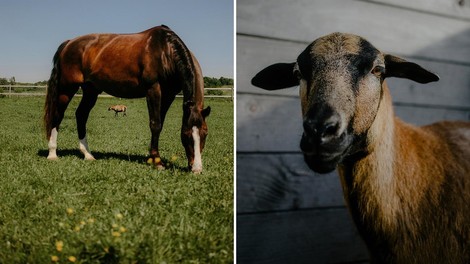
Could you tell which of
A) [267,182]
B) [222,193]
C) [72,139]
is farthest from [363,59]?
[72,139]

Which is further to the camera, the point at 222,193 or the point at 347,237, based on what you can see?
the point at 347,237

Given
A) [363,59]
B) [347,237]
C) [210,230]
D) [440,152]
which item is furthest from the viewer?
[347,237]

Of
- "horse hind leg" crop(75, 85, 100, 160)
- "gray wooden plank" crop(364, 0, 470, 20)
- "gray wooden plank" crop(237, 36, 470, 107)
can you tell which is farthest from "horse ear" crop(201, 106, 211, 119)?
"gray wooden plank" crop(364, 0, 470, 20)

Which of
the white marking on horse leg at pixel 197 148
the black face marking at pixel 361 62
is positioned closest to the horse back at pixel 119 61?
the white marking on horse leg at pixel 197 148

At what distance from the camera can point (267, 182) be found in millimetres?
2127

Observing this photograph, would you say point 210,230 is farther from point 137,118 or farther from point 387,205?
point 387,205

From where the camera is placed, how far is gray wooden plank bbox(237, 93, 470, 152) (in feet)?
6.76

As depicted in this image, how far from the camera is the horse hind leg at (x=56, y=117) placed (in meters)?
2.12

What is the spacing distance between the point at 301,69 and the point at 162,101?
2.41 ft

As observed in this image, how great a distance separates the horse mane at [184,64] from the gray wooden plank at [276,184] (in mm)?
378

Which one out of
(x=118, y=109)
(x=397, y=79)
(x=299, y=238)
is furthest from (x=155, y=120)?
(x=397, y=79)

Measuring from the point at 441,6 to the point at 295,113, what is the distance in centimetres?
102

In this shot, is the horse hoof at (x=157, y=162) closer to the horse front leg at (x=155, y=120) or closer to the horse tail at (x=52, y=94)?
the horse front leg at (x=155, y=120)

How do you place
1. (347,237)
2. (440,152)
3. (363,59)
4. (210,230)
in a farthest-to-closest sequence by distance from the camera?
1. (347,237)
2. (210,230)
3. (440,152)
4. (363,59)
